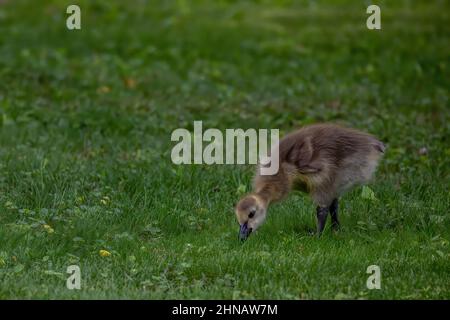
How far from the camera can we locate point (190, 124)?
1159cm

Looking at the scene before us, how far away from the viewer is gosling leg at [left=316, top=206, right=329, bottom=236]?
8.09 metres

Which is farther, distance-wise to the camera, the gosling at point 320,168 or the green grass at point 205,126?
the gosling at point 320,168

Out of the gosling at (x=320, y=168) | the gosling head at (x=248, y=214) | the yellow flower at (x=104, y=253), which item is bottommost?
the yellow flower at (x=104, y=253)

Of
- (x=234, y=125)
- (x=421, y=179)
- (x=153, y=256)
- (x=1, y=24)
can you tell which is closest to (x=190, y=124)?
(x=234, y=125)

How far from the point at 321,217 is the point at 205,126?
367cm

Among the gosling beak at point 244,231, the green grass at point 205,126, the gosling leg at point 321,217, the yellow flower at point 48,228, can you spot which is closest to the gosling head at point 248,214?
the gosling beak at point 244,231

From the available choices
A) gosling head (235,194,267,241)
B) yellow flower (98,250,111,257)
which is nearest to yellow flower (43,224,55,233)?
yellow flower (98,250,111,257)

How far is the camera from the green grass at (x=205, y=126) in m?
7.21

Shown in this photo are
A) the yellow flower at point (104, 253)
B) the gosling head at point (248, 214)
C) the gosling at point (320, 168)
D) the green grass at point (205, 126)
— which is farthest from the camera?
the gosling at point (320, 168)

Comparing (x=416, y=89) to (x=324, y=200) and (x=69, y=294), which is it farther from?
(x=69, y=294)

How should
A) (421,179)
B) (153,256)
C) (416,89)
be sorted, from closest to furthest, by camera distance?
(153,256), (421,179), (416,89)

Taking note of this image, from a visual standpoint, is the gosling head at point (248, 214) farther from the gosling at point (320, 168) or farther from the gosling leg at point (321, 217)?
the gosling leg at point (321, 217)

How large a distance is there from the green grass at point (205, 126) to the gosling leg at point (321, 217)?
0.11m
